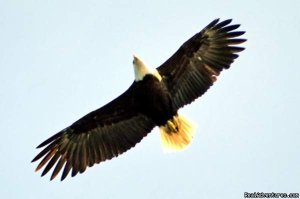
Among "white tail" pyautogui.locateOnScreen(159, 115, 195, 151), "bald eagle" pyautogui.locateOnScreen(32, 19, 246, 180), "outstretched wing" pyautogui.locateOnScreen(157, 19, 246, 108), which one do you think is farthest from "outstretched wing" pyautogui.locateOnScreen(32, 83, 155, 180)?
"outstretched wing" pyautogui.locateOnScreen(157, 19, 246, 108)

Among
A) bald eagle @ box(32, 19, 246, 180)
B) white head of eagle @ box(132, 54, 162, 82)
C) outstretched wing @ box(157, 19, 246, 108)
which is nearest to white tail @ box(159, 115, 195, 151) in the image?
bald eagle @ box(32, 19, 246, 180)

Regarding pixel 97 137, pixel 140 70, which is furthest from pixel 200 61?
pixel 97 137

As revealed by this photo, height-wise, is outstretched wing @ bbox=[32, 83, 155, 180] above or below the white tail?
above

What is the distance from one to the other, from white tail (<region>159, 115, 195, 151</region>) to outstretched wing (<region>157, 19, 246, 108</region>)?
325mm

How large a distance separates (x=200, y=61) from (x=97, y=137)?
8.40 ft

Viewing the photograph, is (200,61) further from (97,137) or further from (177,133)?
(97,137)

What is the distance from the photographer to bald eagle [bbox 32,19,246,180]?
10461 millimetres

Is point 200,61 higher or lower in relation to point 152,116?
higher

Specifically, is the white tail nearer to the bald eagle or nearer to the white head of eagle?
the bald eagle

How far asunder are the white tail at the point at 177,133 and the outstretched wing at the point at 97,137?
1.12 ft

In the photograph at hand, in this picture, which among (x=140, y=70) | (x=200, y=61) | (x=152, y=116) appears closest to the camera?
(x=140, y=70)

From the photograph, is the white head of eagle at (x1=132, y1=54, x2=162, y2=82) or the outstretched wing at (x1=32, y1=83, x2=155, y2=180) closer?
the white head of eagle at (x1=132, y1=54, x2=162, y2=82)

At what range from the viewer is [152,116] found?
34.0ft

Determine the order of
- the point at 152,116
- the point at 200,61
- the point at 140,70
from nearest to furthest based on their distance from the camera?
the point at 140,70 → the point at 152,116 → the point at 200,61
